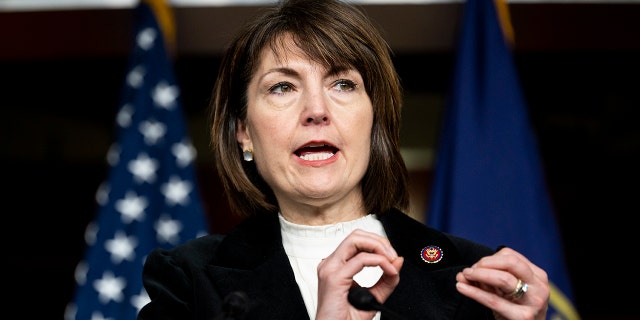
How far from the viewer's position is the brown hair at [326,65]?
1533 millimetres

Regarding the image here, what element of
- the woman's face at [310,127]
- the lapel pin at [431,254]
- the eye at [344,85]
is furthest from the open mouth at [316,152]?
the lapel pin at [431,254]

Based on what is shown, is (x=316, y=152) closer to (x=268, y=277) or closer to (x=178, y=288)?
(x=268, y=277)

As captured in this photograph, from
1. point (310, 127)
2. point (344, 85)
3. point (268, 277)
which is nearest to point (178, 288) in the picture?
point (268, 277)

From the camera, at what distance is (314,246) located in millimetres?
1574

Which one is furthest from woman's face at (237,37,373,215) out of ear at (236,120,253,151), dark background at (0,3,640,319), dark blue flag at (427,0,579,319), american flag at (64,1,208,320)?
dark background at (0,3,640,319)

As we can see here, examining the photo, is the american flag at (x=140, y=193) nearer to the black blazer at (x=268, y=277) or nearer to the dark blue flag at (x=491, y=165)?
the dark blue flag at (x=491, y=165)

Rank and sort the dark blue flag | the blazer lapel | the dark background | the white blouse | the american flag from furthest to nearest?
1. the dark background
2. the american flag
3. the dark blue flag
4. the white blouse
5. the blazer lapel

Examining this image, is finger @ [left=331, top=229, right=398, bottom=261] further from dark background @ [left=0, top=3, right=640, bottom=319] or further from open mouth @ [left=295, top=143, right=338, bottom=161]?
dark background @ [left=0, top=3, right=640, bottom=319]

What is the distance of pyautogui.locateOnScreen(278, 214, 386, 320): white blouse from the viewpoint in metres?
1.54

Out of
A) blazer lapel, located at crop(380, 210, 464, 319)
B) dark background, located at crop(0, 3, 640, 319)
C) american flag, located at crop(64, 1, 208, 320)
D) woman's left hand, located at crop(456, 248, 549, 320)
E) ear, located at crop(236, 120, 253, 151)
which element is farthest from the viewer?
dark background, located at crop(0, 3, 640, 319)

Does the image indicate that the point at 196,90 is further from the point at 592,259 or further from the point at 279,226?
the point at 279,226

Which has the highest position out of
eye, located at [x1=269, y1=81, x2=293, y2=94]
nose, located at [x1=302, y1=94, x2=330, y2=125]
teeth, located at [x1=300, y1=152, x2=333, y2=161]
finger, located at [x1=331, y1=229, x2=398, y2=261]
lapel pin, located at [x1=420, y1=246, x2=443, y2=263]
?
eye, located at [x1=269, y1=81, x2=293, y2=94]

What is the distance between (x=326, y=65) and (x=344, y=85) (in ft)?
0.19

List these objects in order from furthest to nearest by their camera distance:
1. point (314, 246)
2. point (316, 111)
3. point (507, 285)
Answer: point (314, 246)
point (316, 111)
point (507, 285)
